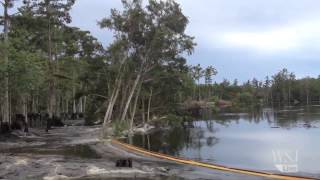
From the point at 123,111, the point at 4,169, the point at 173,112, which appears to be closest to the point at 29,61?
the point at 123,111

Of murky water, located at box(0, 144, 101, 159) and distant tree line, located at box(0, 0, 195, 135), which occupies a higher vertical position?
distant tree line, located at box(0, 0, 195, 135)

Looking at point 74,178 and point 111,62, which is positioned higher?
point 111,62

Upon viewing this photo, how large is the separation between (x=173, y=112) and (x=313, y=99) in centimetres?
13239

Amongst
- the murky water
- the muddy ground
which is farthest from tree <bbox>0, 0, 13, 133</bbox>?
the muddy ground

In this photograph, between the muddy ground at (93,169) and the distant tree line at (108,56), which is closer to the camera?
the muddy ground at (93,169)

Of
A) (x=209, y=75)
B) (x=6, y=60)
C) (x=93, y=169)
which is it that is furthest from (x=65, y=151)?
(x=209, y=75)

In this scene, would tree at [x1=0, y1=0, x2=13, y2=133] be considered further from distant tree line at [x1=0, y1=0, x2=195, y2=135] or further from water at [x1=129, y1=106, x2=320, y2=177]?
water at [x1=129, y1=106, x2=320, y2=177]

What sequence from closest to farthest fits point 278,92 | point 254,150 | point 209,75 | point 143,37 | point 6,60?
point 6,60, point 254,150, point 143,37, point 209,75, point 278,92

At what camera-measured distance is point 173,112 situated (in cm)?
5784

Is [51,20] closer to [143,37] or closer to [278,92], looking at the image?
[143,37]

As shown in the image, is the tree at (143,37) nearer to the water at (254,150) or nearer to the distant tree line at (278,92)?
the water at (254,150)

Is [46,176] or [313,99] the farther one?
[313,99]

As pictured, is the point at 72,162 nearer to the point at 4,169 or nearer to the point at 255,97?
the point at 4,169

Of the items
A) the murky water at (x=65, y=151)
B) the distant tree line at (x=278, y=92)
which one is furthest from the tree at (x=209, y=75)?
the murky water at (x=65, y=151)
